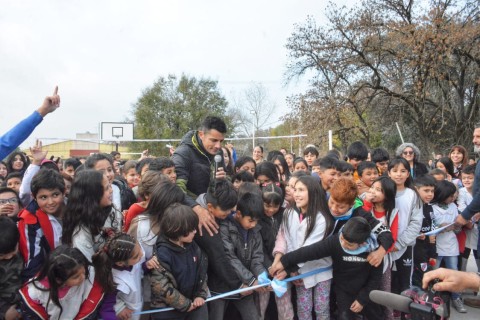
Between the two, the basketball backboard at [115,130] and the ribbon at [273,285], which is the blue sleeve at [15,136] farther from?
the basketball backboard at [115,130]

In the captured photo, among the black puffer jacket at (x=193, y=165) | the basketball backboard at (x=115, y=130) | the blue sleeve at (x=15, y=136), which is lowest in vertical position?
the black puffer jacket at (x=193, y=165)

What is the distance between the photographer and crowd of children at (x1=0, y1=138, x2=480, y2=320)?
8.10 ft

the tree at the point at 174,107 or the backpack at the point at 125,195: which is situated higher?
the tree at the point at 174,107

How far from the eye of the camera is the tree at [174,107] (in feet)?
90.9

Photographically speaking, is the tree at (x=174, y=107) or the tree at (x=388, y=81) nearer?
the tree at (x=388, y=81)

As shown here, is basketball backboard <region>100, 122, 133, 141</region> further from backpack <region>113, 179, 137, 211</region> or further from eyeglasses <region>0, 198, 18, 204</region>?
eyeglasses <region>0, 198, 18, 204</region>

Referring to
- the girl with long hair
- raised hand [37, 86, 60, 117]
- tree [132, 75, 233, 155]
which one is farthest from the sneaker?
tree [132, 75, 233, 155]

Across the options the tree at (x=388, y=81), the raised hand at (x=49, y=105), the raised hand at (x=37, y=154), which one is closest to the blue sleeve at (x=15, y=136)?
the raised hand at (x=49, y=105)

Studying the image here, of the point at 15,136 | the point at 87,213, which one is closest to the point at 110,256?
the point at 87,213

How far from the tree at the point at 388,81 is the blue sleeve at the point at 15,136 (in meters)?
15.0

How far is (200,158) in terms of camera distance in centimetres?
343

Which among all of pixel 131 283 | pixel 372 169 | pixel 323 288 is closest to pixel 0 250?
pixel 131 283

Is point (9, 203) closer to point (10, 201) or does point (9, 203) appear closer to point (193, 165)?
point (10, 201)

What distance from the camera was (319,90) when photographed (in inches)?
686
